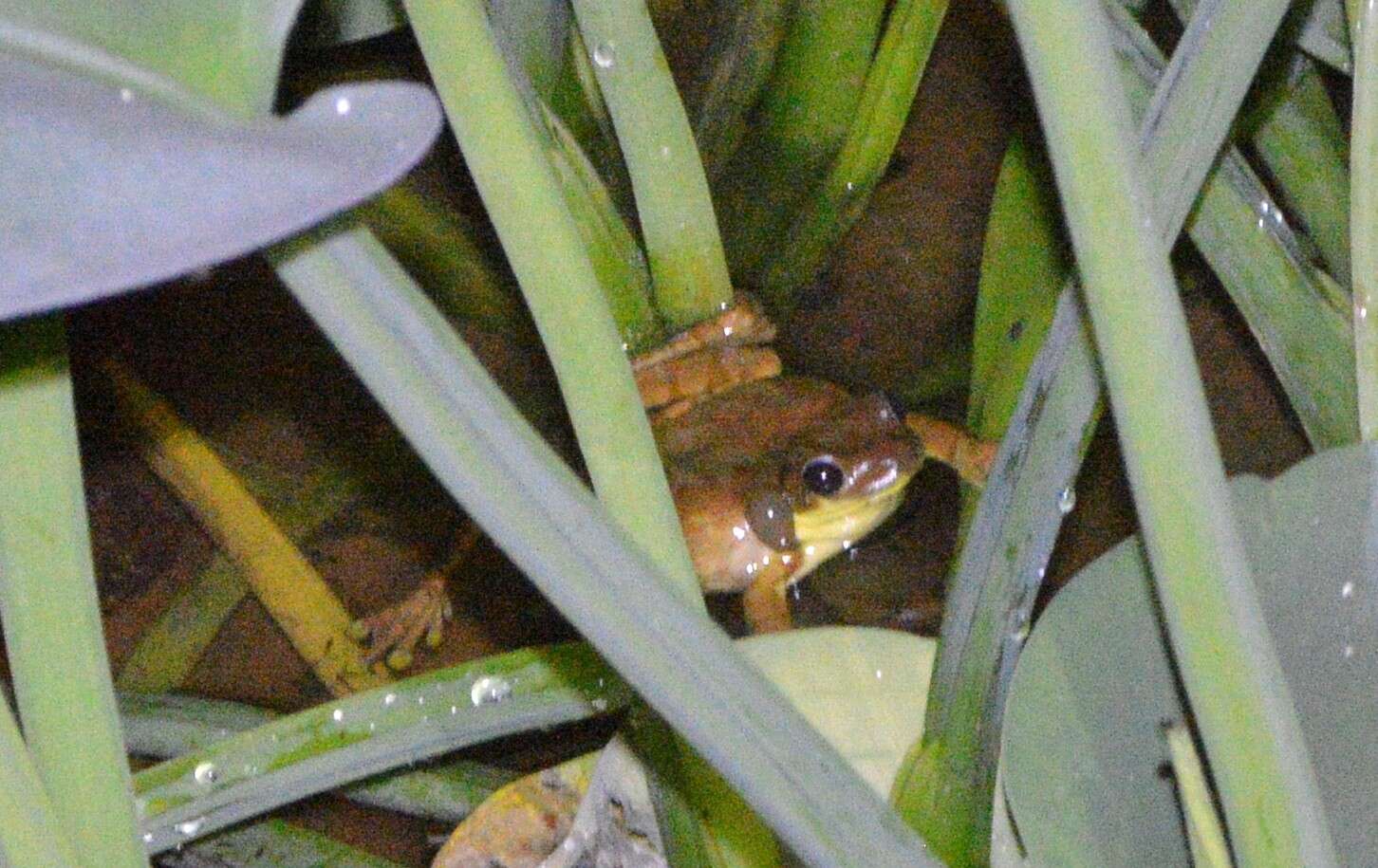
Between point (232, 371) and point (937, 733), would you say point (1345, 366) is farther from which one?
point (232, 371)

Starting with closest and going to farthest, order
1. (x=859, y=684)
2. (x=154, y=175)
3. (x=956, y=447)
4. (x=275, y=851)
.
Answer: (x=154, y=175)
(x=859, y=684)
(x=275, y=851)
(x=956, y=447)

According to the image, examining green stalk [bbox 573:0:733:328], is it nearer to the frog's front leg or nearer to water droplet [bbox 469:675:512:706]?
the frog's front leg

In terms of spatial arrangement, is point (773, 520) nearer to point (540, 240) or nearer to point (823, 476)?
point (823, 476)

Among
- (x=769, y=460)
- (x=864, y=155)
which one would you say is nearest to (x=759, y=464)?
(x=769, y=460)

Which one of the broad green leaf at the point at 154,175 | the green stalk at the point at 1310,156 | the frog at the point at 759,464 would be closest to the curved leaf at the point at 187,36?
the broad green leaf at the point at 154,175

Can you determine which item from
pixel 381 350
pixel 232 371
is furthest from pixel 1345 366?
pixel 232 371

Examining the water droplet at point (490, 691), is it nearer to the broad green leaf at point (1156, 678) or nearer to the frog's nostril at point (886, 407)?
the broad green leaf at point (1156, 678)

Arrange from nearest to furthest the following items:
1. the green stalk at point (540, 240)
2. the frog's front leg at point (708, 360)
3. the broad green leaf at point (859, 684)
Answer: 1. the green stalk at point (540, 240)
2. the broad green leaf at point (859, 684)
3. the frog's front leg at point (708, 360)
